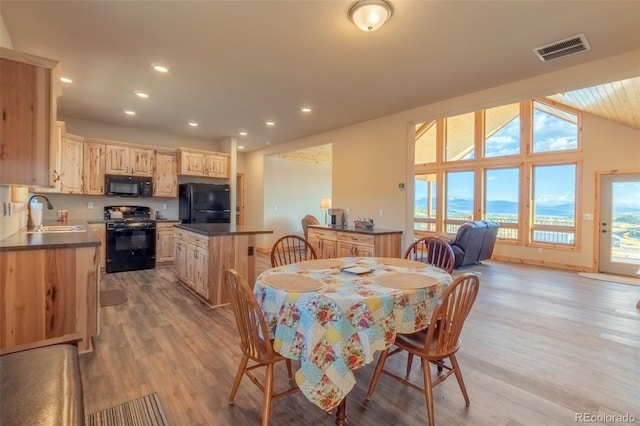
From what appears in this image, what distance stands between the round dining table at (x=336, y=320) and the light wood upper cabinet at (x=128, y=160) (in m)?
5.06

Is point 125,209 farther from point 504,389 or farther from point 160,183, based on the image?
point 504,389

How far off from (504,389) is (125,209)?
6343mm

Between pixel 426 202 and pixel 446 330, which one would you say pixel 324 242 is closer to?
pixel 446 330

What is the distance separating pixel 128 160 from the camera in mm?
5723

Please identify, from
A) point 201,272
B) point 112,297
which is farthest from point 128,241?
point 201,272

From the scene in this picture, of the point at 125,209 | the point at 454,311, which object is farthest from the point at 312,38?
the point at 125,209

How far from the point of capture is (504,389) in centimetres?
210

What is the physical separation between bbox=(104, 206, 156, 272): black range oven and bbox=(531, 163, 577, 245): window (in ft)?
26.1

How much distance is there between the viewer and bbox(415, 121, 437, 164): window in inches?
347

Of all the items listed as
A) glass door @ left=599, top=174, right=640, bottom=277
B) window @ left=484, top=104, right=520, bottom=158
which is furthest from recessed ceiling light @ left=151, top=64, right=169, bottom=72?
glass door @ left=599, top=174, right=640, bottom=277

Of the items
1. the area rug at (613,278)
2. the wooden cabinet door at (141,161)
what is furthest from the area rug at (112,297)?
the area rug at (613,278)

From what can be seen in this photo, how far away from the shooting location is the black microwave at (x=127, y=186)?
552cm

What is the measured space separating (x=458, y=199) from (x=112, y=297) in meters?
7.79

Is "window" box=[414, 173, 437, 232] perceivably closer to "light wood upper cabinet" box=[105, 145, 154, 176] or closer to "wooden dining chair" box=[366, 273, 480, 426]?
"light wood upper cabinet" box=[105, 145, 154, 176]
